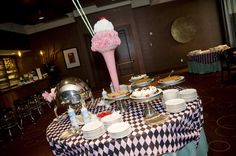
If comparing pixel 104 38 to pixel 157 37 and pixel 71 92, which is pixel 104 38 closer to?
pixel 71 92

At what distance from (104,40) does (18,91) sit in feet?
17.4

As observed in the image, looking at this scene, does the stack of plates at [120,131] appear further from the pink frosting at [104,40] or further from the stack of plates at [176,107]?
the pink frosting at [104,40]

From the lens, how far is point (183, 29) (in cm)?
934

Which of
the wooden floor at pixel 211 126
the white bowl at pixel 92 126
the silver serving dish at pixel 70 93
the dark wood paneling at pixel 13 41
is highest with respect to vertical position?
the dark wood paneling at pixel 13 41

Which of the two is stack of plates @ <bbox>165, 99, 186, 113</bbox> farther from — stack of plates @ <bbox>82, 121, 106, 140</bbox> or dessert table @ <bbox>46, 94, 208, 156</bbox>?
stack of plates @ <bbox>82, 121, 106, 140</bbox>

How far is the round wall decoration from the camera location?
9312 millimetres

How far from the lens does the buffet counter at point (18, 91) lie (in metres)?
6.02

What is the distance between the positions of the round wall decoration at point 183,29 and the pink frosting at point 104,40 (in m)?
7.65

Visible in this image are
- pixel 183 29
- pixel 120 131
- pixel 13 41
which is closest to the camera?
pixel 120 131

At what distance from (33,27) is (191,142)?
8.83m

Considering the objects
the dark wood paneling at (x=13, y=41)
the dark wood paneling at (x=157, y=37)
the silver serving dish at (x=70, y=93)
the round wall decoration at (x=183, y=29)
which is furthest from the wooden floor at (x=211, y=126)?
the round wall decoration at (x=183, y=29)

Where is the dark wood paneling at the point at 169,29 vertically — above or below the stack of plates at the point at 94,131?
above

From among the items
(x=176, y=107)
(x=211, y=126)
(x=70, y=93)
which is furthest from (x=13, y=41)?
(x=176, y=107)

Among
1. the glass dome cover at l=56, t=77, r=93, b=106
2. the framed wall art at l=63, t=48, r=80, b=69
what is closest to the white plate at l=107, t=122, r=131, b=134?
the glass dome cover at l=56, t=77, r=93, b=106
